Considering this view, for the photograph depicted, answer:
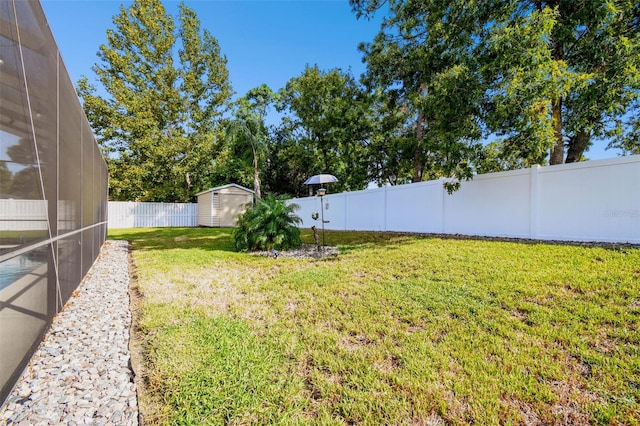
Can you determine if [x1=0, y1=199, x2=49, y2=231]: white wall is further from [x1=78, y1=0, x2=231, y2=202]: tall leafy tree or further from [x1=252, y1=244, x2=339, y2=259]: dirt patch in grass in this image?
[x1=78, y1=0, x2=231, y2=202]: tall leafy tree

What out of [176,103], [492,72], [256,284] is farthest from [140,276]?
[176,103]

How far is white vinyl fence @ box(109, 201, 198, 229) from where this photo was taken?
17.7m

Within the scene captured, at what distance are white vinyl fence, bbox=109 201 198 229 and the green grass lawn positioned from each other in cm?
1654

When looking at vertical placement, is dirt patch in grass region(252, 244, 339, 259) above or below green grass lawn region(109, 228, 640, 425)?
above

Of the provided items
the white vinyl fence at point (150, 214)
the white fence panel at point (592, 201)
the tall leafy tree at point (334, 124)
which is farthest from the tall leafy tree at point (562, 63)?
the white vinyl fence at point (150, 214)

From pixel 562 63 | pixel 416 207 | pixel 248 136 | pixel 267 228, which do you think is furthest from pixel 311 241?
pixel 248 136

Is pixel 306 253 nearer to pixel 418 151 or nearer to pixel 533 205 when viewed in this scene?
pixel 533 205

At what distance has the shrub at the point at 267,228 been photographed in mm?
7219

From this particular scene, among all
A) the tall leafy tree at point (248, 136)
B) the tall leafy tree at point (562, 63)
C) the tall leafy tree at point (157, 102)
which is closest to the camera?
the tall leafy tree at point (562, 63)

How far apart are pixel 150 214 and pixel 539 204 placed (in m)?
20.3

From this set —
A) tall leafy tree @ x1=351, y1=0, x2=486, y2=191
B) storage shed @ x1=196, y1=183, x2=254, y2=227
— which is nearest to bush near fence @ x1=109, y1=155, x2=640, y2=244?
tall leafy tree @ x1=351, y1=0, x2=486, y2=191

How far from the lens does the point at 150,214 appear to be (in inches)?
741

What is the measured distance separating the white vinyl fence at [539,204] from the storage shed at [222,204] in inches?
464

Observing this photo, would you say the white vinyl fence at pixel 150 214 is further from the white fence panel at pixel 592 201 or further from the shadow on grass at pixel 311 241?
the white fence panel at pixel 592 201
